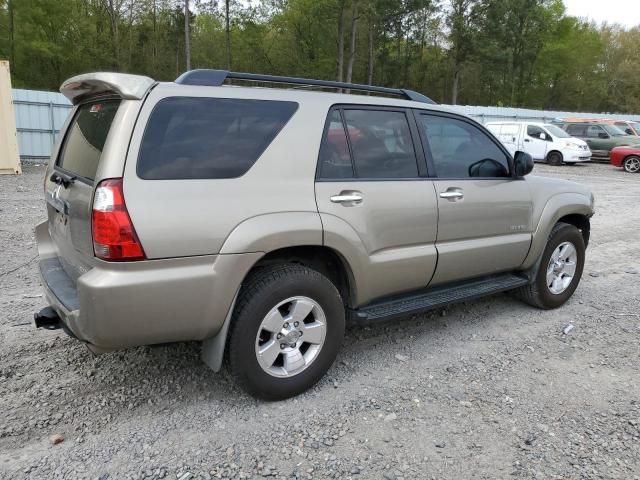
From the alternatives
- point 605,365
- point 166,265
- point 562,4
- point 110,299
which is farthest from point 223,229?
point 562,4

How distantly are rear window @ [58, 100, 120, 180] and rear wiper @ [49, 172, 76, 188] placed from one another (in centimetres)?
5

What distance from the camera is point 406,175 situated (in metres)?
3.61

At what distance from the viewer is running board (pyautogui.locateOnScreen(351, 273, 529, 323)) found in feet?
11.3

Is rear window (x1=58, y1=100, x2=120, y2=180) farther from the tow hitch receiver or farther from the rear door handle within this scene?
the rear door handle

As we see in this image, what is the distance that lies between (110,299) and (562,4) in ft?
240

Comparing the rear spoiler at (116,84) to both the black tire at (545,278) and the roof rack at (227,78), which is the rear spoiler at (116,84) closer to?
the roof rack at (227,78)

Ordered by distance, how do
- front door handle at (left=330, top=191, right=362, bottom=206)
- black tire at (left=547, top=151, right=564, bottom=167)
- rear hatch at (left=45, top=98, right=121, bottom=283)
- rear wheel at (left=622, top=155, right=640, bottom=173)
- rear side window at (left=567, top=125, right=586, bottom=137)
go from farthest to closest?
1. rear side window at (left=567, top=125, right=586, bottom=137)
2. black tire at (left=547, top=151, right=564, bottom=167)
3. rear wheel at (left=622, top=155, right=640, bottom=173)
4. front door handle at (left=330, top=191, right=362, bottom=206)
5. rear hatch at (left=45, top=98, right=121, bottom=283)

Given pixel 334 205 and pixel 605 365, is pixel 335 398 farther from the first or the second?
pixel 605 365

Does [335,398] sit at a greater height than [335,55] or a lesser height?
lesser

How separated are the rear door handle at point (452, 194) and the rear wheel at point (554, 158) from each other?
749 inches

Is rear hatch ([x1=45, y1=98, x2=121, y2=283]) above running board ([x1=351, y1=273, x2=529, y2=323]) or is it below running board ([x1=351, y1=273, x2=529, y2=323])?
above

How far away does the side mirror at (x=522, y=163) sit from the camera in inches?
166

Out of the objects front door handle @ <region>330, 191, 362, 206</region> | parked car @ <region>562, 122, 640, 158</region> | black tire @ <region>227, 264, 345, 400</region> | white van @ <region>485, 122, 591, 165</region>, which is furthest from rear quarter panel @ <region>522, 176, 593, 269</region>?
parked car @ <region>562, 122, 640, 158</region>

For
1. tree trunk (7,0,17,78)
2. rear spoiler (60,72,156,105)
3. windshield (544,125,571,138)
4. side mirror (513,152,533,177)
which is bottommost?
side mirror (513,152,533,177)
